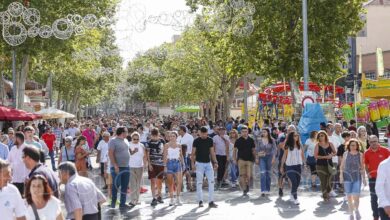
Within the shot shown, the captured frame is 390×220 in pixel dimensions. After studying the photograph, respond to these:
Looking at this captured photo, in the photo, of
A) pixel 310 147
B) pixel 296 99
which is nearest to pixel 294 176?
pixel 310 147

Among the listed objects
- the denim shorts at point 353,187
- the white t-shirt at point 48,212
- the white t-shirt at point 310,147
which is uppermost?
the white t-shirt at point 310,147

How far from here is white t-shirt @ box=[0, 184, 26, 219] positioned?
5.98 m

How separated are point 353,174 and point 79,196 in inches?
215

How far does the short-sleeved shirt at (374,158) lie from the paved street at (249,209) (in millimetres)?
1566

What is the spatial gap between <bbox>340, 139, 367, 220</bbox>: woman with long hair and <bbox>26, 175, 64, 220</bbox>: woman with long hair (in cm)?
603

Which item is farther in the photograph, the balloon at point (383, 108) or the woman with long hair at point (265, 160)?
the balloon at point (383, 108)

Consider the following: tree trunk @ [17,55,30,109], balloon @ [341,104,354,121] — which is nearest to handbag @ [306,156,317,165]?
balloon @ [341,104,354,121]

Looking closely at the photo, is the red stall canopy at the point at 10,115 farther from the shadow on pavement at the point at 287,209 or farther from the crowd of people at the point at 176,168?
the shadow on pavement at the point at 287,209

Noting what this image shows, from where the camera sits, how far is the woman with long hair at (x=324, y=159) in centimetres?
1305

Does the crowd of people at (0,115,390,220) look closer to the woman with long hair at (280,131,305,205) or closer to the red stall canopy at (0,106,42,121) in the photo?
→ the woman with long hair at (280,131,305,205)

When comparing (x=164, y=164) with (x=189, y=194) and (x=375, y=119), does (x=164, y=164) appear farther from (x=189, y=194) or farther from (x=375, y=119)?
(x=375, y=119)

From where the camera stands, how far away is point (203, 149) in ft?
43.0

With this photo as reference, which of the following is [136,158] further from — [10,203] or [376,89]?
[376,89]

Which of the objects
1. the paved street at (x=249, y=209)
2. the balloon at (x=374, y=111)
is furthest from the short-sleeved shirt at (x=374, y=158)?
the balloon at (x=374, y=111)
